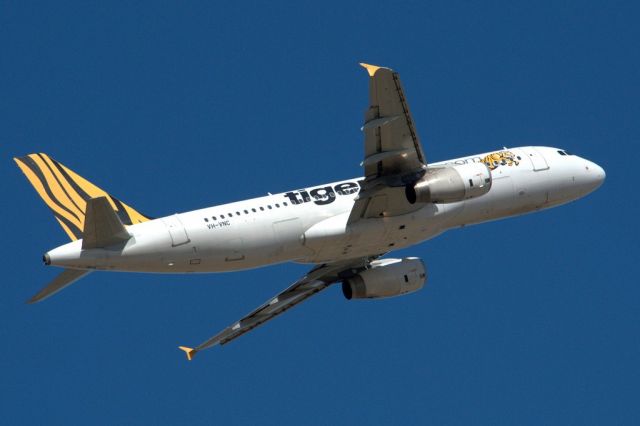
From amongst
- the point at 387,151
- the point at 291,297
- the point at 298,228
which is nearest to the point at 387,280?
the point at 291,297

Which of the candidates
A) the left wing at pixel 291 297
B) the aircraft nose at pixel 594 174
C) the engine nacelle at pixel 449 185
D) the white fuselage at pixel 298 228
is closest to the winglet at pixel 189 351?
the left wing at pixel 291 297

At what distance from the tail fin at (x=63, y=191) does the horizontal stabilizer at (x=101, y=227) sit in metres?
2.60

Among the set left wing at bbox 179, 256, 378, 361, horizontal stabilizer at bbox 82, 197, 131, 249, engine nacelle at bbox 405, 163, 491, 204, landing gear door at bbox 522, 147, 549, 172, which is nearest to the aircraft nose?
landing gear door at bbox 522, 147, 549, 172

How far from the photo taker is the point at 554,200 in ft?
186

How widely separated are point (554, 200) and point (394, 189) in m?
8.93

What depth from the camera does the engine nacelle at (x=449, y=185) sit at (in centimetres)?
5038

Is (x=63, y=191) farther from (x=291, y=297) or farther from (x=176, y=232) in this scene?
(x=291, y=297)

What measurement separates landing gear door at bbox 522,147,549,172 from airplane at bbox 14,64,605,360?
0.17ft

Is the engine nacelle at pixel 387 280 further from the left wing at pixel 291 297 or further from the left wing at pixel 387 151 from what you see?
the left wing at pixel 387 151

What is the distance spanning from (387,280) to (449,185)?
677 cm

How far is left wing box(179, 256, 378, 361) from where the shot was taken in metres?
56.5

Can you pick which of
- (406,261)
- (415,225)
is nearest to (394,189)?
(415,225)

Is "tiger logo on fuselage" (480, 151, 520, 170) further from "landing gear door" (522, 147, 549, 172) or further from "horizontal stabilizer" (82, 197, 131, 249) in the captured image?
"horizontal stabilizer" (82, 197, 131, 249)

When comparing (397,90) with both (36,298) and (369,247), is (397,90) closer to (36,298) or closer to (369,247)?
(369,247)
